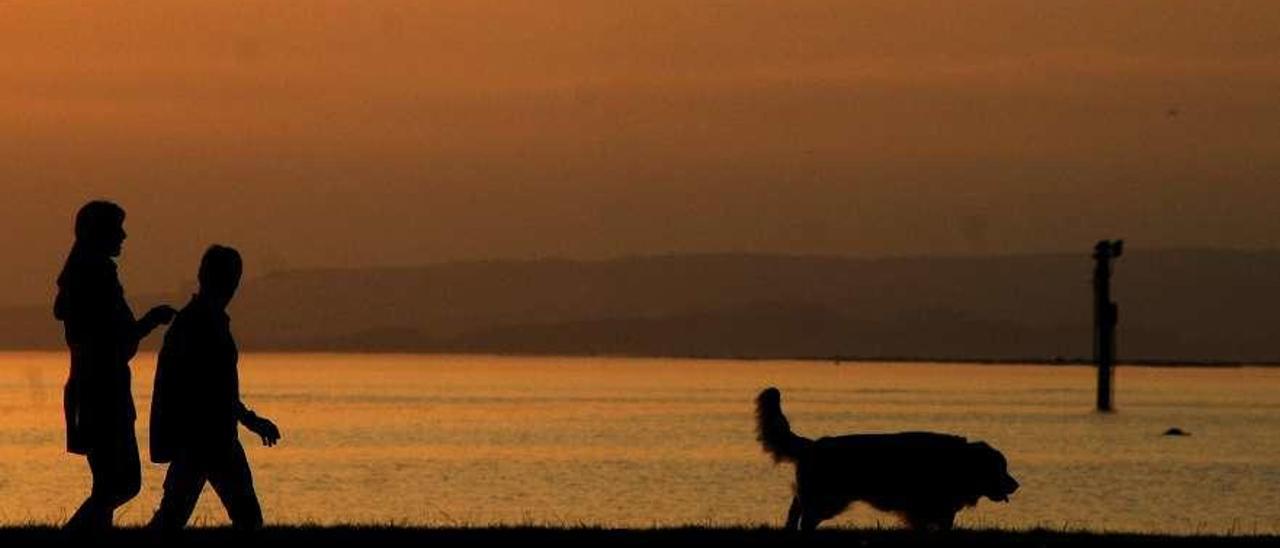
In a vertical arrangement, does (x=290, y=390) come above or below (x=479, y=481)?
above

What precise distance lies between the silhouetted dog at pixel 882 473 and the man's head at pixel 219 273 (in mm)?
5903

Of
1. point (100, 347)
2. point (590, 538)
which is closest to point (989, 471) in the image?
point (590, 538)

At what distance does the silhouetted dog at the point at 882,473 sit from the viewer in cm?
1866

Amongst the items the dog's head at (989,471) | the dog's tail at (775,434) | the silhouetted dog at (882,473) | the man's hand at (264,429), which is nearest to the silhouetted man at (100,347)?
the man's hand at (264,429)

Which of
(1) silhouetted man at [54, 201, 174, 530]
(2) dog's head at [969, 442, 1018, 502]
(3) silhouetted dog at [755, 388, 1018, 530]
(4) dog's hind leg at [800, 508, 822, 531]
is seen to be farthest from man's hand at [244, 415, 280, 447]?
(2) dog's head at [969, 442, 1018, 502]

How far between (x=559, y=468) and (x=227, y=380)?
52865 mm

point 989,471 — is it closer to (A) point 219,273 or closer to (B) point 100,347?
(A) point 219,273

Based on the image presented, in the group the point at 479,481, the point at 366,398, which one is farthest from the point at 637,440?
Answer: the point at 366,398

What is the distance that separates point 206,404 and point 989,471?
710 cm

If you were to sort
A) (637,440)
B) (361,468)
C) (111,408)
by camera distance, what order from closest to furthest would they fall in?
(111,408)
(361,468)
(637,440)

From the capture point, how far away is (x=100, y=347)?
45.5ft

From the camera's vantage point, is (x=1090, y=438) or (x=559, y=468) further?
(x=1090, y=438)

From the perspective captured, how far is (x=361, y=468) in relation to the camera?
65.4 metres

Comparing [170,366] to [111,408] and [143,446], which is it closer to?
[111,408]
